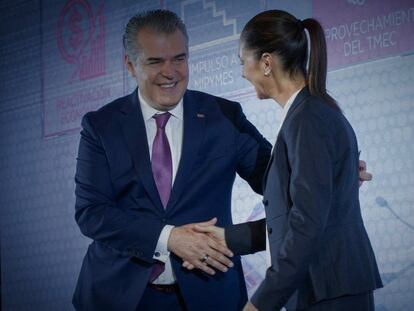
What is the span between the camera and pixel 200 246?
80.0 inches

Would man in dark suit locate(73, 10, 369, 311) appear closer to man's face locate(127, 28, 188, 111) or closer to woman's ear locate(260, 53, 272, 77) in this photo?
man's face locate(127, 28, 188, 111)

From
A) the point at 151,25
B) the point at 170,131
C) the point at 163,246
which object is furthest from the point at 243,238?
the point at 151,25

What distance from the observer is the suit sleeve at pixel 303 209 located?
160 centimetres

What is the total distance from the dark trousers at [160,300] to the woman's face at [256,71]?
2.06 ft

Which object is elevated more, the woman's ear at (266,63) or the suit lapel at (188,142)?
the woman's ear at (266,63)

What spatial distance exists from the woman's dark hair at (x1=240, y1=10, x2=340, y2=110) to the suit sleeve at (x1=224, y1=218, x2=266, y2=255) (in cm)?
51

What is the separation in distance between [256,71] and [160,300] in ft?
2.32

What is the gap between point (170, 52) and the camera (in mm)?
2209

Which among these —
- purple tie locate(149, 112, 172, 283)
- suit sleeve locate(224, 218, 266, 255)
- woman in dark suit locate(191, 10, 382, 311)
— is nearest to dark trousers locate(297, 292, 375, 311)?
woman in dark suit locate(191, 10, 382, 311)

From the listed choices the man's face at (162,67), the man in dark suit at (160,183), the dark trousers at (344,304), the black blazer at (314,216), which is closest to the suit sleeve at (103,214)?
the man in dark suit at (160,183)

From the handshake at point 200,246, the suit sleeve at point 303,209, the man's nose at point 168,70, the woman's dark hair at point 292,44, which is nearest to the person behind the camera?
the suit sleeve at point 303,209

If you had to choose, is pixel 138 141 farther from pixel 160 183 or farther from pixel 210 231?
pixel 210 231

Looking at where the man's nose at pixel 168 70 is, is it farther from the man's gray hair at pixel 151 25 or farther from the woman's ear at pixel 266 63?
the woman's ear at pixel 266 63

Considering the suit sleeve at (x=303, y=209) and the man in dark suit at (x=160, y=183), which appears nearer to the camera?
the suit sleeve at (x=303, y=209)
